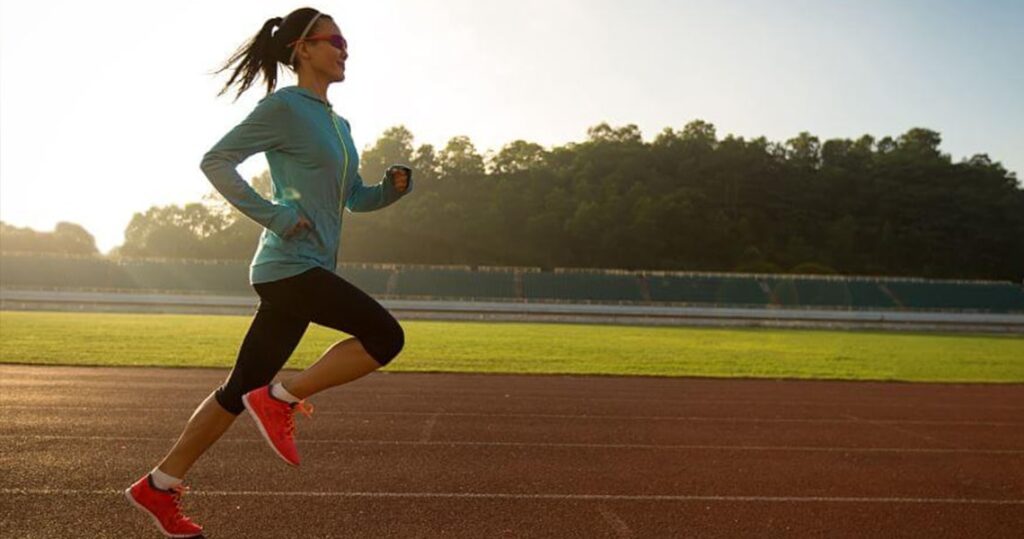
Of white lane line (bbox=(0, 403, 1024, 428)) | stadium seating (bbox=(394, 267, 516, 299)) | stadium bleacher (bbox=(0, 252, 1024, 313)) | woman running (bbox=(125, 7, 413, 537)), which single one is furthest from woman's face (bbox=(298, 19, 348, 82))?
stadium seating (bbox=(394, 267, 516, 299))

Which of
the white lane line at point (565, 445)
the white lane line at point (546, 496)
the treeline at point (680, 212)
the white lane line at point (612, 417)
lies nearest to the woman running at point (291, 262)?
the white lane line at point (546, 496)

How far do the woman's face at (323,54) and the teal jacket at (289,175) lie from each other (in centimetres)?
14

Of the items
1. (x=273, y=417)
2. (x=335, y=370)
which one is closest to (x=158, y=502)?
(x=273, y=417)

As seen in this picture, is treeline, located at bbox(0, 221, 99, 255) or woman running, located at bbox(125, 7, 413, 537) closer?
woman running, located at bbox(125, 7, 413, 537)

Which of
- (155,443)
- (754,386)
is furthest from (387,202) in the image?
(754,386)

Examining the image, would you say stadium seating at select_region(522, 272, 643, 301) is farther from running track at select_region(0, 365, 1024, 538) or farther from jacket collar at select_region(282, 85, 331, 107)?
jacket collar at select_region(282, 85, 331, 107)

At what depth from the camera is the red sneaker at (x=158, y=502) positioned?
374 cm

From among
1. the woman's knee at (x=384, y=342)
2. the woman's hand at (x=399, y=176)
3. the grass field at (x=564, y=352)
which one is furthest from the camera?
the grass field at (x=564, y=352)

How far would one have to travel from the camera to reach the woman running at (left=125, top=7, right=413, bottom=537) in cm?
351

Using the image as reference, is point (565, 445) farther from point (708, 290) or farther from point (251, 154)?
point (708, 290)

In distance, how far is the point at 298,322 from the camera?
3.71 metres

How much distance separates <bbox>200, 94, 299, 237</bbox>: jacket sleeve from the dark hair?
383 mm

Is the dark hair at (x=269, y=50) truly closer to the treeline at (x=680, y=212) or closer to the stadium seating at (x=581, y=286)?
the stadium seating at (x=581, y=286)

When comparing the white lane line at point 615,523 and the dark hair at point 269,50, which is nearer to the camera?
the dark hair at point 269,50
